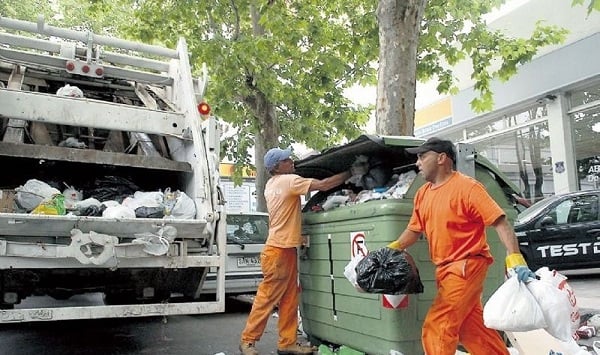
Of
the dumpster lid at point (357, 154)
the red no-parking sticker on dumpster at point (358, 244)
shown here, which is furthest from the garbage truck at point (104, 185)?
the red no-parking sticker on dumpster at point (358, 244)

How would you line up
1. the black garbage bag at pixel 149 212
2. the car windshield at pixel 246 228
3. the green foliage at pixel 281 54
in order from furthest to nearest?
the green foliage at pixel 281 54, the car windshield at pixel 246 228, the black garbage bag at pixel 149 212

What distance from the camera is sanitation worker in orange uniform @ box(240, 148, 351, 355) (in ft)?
15.2

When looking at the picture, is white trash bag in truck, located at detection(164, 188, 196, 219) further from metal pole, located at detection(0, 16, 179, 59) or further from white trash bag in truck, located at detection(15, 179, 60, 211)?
metal pole, located at detection(0, 16, 179, 59)

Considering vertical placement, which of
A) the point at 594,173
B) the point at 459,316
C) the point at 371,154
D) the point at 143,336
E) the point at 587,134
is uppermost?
the point at 587,134

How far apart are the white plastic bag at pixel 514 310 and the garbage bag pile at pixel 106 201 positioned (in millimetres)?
2466

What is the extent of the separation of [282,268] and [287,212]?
452 mm

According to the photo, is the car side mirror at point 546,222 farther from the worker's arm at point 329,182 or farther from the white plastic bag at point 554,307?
the white plastic bag at point 554,307

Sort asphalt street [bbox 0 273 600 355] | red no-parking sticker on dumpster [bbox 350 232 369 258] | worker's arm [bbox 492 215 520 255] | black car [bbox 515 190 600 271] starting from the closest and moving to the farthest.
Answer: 1. worker's arm [bbox 492 215 520 255]
2. red no-parking sticker on dumpster [bbox 350 232 369 258]
3. asphalt street [bbox 0 273 600 355]
4. black car [bbox 515 190 600 271]

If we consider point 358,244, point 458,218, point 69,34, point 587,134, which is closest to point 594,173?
point 587,134

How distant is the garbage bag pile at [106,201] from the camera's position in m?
4.19

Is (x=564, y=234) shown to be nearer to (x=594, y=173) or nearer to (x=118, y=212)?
(x=594, y=173)

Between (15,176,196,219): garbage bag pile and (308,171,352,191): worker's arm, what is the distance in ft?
3.17

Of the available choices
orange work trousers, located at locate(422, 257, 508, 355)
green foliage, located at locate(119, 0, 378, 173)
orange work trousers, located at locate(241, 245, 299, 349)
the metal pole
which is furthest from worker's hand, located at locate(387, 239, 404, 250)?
green foliage, located at locate(119, 0, 378, 173)

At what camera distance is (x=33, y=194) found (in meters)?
4.26
